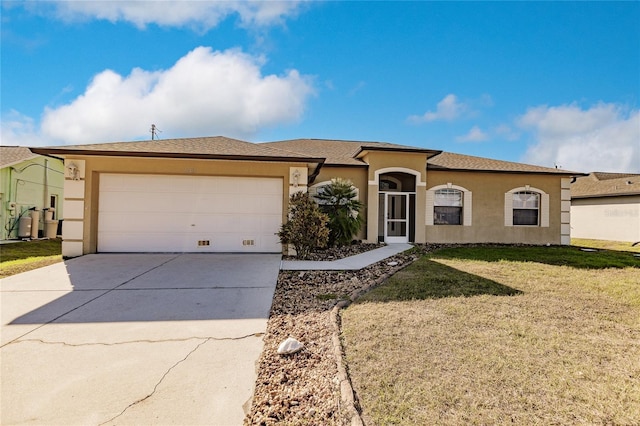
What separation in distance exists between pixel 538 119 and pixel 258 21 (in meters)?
18.4

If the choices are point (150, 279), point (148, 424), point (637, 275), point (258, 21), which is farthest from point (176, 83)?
point (637, 275)

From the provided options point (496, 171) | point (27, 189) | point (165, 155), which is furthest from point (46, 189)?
point (496, 171)

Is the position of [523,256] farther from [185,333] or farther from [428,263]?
[185,333]

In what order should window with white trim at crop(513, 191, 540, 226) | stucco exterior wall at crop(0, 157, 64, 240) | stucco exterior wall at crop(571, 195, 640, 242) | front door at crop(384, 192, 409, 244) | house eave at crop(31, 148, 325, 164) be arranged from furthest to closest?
stucco exterior wall at crop(571, 195, 640, 242)
stucco exterior wall at crop(0, 157, 64, 240)
window with white trim at crop(513, 191, 540, 226)
front door at crop(384, 192, 409, 244)
house eave at crop(31, 148, 325, 164)

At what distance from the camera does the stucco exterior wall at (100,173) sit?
912 cm

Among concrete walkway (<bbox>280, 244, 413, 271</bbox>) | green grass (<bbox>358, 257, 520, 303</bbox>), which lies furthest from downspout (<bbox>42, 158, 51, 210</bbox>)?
green grass (<bbox>358, 257, 520, 303</bbox>)

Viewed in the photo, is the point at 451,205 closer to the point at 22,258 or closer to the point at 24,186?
the point at 22,258

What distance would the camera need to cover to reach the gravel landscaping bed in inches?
95.8

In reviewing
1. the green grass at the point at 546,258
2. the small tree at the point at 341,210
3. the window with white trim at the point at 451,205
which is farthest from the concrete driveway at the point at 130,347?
the window with white trim at the point at 451,205

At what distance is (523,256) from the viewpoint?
33.5ft

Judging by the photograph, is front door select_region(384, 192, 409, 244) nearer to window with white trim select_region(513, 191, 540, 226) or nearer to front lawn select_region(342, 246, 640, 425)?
window with white trim select_region(513, 191, 540, 226)

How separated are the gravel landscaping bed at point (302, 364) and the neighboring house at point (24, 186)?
15596 millimetres

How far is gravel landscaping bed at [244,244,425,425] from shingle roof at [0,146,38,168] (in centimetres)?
1659

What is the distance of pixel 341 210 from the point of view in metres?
→ 11.4
